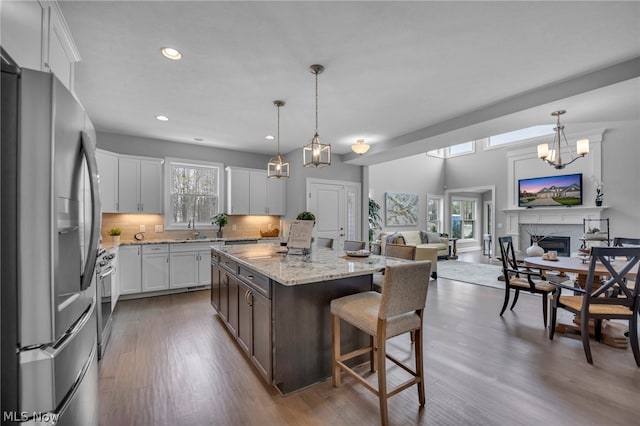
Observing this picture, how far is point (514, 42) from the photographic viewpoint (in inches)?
92.3

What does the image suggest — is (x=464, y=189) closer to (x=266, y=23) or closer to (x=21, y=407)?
(x=266, y=23)

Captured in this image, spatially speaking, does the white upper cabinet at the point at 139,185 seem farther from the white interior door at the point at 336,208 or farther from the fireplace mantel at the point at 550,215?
the fireplace mantel at the point at 550,215

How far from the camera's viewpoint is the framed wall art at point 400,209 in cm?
898

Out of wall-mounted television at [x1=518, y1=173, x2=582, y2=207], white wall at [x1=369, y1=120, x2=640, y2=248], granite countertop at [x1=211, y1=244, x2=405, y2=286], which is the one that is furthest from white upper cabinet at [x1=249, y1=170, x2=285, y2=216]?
wall-mounted television at [x1=518, y1=173, x2=582, y2=207]

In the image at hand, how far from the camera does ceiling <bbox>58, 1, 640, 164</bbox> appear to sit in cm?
204

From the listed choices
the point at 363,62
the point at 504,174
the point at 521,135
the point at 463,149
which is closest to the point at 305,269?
the point at 363,62

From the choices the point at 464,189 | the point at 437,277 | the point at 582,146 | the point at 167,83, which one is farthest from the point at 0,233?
the point at 464,189

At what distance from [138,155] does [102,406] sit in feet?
13.9

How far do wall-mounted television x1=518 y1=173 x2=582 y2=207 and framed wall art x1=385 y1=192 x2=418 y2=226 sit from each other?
2995mm

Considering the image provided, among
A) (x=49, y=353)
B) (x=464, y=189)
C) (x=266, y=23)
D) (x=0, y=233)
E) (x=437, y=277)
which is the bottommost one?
(x=437, y=277)

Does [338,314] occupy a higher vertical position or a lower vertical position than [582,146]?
lower

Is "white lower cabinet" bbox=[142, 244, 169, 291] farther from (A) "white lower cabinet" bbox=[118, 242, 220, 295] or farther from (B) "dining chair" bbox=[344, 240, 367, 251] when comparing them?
(B) "dining chair" bbox=[344, 240, 367, 251]

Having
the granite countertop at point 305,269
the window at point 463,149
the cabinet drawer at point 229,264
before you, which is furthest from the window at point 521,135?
the cabinet drawer at point 229,264

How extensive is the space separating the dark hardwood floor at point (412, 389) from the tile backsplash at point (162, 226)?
2.13 metres
